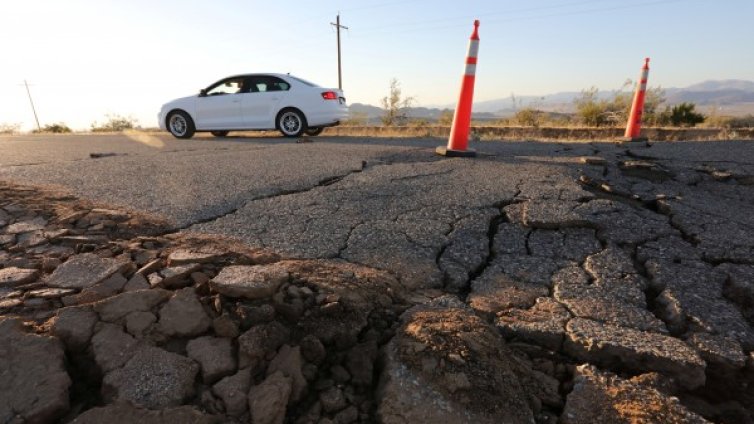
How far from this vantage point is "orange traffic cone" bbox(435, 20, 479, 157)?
487cm

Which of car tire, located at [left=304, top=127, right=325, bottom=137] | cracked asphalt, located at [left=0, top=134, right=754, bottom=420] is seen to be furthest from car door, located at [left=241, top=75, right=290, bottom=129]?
cracked asphalt, located at [left=0, top=134, right=754, bottom=420]

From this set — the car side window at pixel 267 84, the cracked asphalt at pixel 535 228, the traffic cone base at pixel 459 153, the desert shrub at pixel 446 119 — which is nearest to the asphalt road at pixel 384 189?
the cracked asphalt at pixel 535 228

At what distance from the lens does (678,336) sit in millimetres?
1838

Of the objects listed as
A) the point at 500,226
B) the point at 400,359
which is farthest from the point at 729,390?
the point at 500,226

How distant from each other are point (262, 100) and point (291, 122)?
76 cm

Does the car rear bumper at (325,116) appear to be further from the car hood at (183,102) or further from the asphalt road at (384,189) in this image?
the car hood at (183,102)

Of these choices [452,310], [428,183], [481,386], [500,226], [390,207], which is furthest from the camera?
[428,183]

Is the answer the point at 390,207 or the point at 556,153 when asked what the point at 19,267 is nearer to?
the point at 390,207

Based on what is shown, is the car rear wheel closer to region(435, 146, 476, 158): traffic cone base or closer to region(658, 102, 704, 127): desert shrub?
region(435, 146, 476, 158): traffic cone base

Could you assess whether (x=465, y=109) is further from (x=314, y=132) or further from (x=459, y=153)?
(x=314, y=132)

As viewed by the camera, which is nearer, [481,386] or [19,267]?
[481,386]

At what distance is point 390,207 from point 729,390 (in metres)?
2.27

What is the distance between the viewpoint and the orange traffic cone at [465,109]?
4.87 meters

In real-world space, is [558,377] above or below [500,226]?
below
